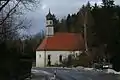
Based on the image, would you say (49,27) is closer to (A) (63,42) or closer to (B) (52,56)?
(A) (63,42)

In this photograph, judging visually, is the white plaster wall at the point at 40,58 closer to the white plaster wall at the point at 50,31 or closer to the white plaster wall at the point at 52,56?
the white plaster wall at the point at 52,56

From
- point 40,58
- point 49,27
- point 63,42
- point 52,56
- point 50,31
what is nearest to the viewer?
point 52,56

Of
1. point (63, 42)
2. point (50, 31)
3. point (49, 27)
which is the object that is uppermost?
point (49, 27)

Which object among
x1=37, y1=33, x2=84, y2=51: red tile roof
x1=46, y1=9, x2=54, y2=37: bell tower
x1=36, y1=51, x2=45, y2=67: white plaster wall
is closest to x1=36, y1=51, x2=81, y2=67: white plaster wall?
x1=36, y1=51, x2=45, y2=67: white plaster wall

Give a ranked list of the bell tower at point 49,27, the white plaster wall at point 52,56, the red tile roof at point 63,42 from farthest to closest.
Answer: the bell tower at point 49,27 → the red tile roof at point 63,42 → the white plaster wall at point 52,56

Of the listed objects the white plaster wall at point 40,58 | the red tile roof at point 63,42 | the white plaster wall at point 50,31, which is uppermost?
the white plaster wall at point 50,31

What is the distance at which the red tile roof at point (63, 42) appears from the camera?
10441 centimetres

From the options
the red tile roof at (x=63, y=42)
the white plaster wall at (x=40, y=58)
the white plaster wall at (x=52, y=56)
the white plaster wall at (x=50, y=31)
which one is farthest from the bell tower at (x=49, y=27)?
the white plaster wall at (x=52, y=56)

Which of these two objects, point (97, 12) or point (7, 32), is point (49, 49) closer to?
point (97, 12)

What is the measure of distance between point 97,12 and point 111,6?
35.1 ft

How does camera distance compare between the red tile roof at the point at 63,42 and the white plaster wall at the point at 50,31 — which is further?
the white plaster wall at the point at 50,31

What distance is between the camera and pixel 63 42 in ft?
349

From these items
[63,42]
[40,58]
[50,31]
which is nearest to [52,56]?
[40,58]

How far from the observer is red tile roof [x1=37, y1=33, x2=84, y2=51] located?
Result: 104406mm
